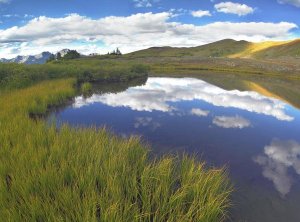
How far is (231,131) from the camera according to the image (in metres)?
19.0

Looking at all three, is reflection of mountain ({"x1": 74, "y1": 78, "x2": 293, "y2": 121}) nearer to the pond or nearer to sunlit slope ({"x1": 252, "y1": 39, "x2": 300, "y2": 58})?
the pond

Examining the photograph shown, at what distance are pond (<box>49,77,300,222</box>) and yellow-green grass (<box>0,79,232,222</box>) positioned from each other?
201 centimetres

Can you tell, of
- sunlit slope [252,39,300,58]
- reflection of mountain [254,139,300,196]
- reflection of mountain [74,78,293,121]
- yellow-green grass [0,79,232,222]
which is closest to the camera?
yellow-green grass [0,79,232,222]

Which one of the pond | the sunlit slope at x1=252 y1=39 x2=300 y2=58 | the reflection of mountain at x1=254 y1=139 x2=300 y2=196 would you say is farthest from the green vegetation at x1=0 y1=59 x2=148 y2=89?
the sunlit slope at x1=252 y1=39 x2=300 y2=58

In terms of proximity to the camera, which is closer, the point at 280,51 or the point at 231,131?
the point at 231,131

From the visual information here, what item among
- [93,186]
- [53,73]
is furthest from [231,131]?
[53,73]

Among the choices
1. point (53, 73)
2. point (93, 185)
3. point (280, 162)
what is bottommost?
point (280, 162)

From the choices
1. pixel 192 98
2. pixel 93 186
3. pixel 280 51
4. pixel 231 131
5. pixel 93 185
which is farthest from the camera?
pixel 280 51

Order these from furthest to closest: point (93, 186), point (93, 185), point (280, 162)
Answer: point (280, 162)
point (93, 185)
point (93, 186)

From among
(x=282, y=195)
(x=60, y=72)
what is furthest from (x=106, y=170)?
(x=60, y=72)

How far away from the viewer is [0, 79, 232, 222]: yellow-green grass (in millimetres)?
6488

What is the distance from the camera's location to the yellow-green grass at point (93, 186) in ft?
21.3

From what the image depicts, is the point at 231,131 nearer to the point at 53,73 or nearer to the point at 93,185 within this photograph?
the point at 93,185

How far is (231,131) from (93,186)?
12938 millimetres
